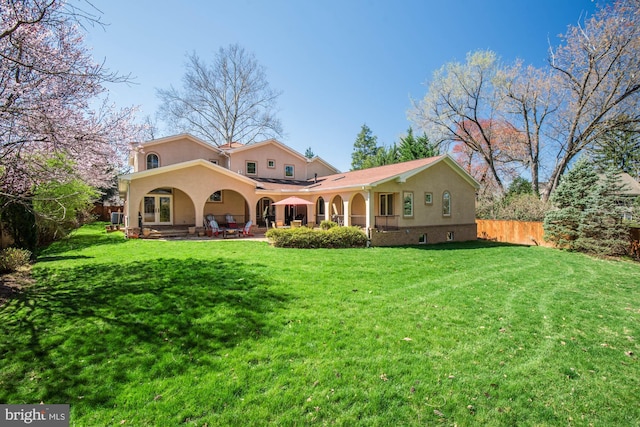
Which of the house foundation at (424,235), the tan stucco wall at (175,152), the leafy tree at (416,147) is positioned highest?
the leafy tree at (416,147)

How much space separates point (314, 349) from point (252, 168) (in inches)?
825

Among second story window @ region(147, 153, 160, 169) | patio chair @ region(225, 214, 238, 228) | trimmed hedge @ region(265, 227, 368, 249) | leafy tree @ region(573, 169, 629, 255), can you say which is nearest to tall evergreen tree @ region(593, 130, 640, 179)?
leafy tree @ region(573, 169, 629, 255)

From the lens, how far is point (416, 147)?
3186 cm

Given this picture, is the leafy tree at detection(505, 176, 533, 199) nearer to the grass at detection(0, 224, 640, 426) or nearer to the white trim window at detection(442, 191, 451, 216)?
the white trim window at detection(442, 191, 451, 216)

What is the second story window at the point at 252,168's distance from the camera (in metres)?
23.7

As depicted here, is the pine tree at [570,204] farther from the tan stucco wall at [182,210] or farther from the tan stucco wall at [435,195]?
the tan stucco wall at [182,210]

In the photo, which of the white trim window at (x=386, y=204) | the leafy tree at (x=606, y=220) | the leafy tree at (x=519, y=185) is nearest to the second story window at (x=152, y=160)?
the white trim window at (x=386, y=204)

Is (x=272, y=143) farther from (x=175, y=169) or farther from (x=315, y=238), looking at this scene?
(x=315, y=238)

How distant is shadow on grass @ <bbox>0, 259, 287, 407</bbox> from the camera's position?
3590 mm

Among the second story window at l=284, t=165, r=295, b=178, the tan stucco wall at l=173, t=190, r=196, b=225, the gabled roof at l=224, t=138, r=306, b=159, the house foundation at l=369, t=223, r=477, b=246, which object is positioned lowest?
the house foundation at l=369, t=223, r=477, b=246

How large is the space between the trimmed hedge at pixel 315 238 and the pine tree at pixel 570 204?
10718mm

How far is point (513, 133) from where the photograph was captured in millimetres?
28219

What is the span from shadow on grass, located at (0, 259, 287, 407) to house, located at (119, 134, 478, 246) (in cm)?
1015

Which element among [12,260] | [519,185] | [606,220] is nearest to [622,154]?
[519,185]
